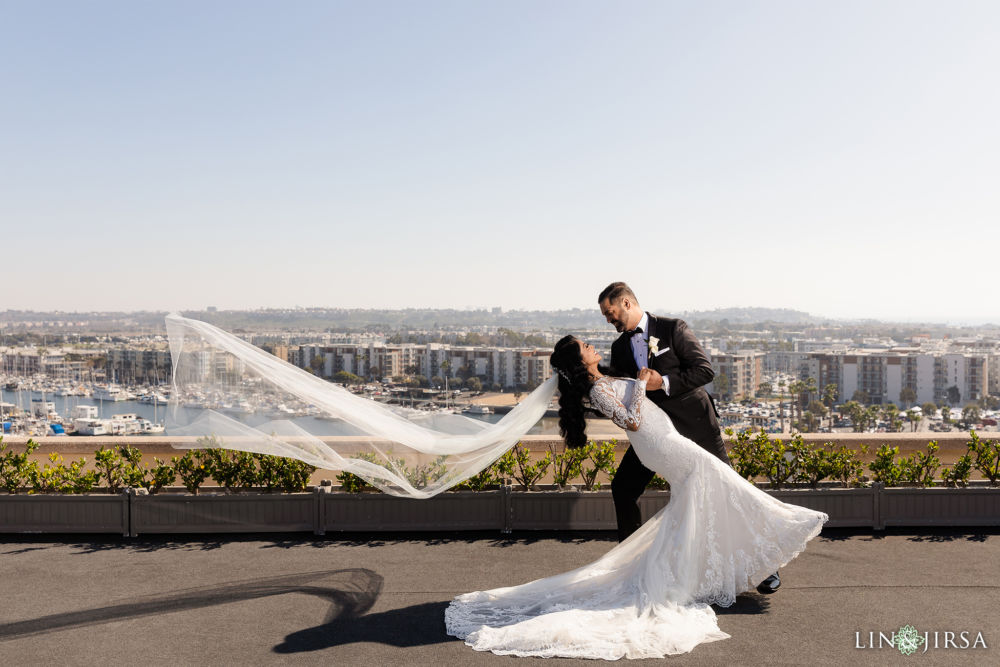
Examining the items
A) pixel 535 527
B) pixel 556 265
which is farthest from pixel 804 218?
pixel 535 527

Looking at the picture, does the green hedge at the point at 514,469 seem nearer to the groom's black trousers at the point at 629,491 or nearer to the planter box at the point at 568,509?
the planter box at the point at 568,509

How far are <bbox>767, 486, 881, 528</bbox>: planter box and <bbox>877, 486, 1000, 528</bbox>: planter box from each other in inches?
3.2

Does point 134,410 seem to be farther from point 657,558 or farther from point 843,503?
point 657,558

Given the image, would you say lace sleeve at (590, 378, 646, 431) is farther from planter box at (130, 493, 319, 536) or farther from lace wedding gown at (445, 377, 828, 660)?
planter box at (130, 493, 319, 536)

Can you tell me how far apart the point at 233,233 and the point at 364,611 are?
89.4 meters

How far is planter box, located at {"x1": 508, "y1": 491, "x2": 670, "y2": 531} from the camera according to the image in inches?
231

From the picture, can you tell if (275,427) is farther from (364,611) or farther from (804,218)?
(804,218)

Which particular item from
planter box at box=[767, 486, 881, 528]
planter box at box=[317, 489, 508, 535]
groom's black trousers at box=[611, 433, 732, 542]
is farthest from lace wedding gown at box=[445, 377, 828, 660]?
planter box at box=[767, 486, 881, 528]

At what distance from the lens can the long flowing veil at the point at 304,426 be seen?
5.06 metres

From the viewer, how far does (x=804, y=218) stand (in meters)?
63.5

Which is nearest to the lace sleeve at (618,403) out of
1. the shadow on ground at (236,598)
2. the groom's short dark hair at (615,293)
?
the groom's short dark hair at (615,293)

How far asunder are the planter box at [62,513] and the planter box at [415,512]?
181 centimetres

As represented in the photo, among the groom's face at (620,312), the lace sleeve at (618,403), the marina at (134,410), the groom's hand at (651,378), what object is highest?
the groom's face at (620,312)

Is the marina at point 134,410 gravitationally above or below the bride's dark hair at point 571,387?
below
